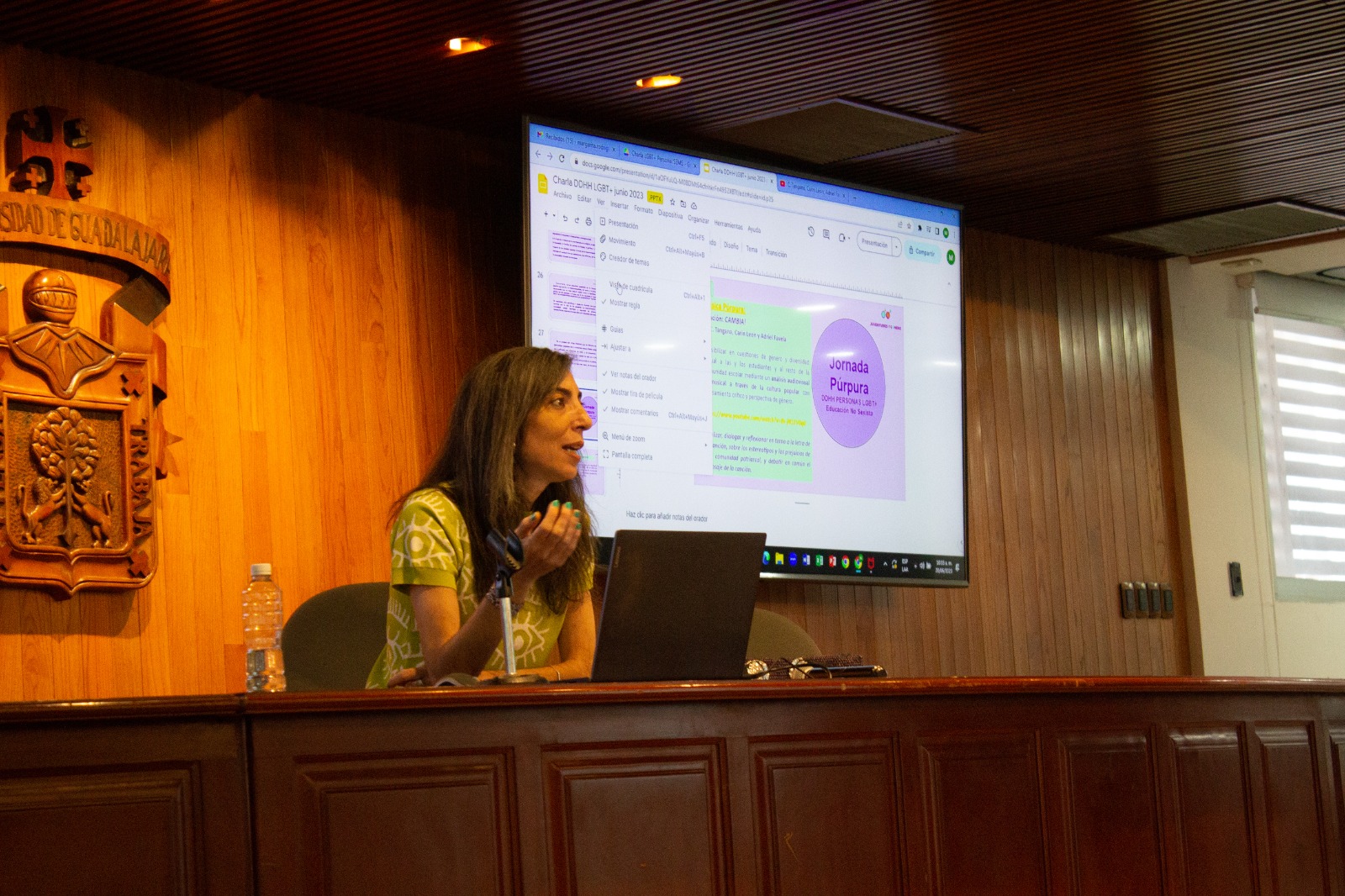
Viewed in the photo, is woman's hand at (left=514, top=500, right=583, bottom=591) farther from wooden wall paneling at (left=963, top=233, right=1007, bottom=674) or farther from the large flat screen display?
wooden wall paneling at (left=963, top=233, right=1007, bottom=674)

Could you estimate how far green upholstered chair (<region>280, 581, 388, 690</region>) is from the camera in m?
3.36

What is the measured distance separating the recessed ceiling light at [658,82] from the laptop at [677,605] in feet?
6.47

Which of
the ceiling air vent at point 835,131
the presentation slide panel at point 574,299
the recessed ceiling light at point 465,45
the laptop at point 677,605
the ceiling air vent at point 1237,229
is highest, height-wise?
the recessed ceiling light at point 465,45

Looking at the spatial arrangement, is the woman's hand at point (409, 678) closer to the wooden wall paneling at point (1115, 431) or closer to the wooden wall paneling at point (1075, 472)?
the wooden wall paneling at point (1075, 472)

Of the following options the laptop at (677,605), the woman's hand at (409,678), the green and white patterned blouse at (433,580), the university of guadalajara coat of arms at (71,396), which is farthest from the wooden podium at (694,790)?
the university of guadalajara coat of arms at (71,396)

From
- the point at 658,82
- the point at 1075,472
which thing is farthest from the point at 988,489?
the point at 658,82

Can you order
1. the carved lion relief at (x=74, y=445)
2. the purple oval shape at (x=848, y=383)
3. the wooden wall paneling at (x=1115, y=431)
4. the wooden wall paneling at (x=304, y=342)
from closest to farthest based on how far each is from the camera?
the carved lion relief at (x=74, y=445), the wooden wall paneling at (x=304, y=342), the purple oval shape at (x=848, y=383), the wooden wall paneling at (x=1115, y=431)

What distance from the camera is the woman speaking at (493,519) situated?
2.91 metres

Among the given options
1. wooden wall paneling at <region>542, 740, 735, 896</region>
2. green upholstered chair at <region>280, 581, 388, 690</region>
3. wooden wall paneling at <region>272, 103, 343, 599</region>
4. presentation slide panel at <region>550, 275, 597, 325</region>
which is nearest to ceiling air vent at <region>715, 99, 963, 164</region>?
presentation slide panel at <region>550, 275, 597, 325</region>

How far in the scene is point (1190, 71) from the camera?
425 cm

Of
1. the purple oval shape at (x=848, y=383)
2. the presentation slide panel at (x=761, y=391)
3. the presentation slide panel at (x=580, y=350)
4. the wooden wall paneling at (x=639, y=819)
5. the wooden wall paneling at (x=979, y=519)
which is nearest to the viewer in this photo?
the wooden wall paneling at (x=639, y=819)

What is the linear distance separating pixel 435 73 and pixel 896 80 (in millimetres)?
1248

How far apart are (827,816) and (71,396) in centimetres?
213

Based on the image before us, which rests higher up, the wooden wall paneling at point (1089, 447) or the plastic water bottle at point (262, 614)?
the wooden wall paneling at point (1089, 447)
